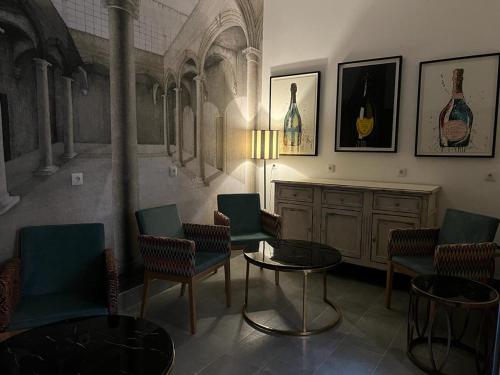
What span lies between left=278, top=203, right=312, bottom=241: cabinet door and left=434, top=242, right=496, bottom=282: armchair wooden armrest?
1406 mm

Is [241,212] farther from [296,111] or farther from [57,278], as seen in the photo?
[57,278]

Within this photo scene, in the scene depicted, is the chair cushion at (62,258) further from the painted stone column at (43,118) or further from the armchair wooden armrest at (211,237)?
the armchair wooden armrest at (211,237)

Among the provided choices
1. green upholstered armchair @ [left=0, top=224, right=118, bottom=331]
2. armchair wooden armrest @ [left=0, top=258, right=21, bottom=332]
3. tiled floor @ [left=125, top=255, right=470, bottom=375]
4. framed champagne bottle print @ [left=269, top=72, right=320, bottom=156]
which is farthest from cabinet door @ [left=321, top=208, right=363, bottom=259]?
armchair wooden armrest @ [left=0, top=258, right=21, bottom=332]

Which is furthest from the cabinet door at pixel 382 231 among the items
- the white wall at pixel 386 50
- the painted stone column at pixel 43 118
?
the painted stone column at pixel 43 118

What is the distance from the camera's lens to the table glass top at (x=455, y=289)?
1.90m

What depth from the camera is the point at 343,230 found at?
3.39 metres

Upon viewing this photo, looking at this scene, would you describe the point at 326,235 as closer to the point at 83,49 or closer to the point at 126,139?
the point at 126,139

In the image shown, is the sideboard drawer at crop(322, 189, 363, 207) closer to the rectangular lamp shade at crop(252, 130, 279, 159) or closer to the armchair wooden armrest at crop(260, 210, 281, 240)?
the armchair wooden armrest at crop(260, 210, 281, 240)

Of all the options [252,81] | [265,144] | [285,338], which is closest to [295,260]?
[285,338]

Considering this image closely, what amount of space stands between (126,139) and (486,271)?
9.42 ft

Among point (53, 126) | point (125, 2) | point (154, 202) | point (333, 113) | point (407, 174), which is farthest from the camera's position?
point (333, 113)

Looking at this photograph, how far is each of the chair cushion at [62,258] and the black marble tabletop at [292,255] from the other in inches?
42.2

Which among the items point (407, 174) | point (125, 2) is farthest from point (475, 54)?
point (125, 2)

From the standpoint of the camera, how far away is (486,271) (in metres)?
2.45
